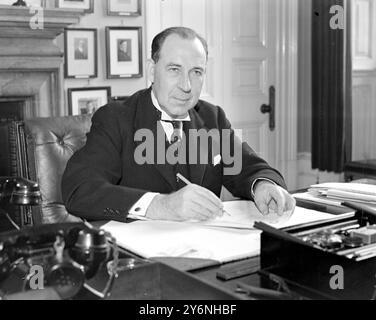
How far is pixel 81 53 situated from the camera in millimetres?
4266

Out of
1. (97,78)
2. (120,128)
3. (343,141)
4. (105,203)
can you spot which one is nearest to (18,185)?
(105,203)

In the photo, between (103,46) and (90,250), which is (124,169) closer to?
(90,250)

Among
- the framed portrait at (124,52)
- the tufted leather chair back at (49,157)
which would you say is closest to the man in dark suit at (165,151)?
the tufted leather chair back at (49,157)

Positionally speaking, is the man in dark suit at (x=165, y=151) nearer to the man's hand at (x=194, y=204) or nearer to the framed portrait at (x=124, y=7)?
the man's hand at (x=194, y=204)

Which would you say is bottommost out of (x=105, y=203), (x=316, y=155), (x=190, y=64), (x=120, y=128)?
(x=316, y=155)

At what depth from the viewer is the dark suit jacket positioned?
185cm

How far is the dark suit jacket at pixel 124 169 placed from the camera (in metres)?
1.85

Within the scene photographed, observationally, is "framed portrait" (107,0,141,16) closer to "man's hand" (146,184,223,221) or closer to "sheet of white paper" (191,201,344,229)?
"sheet of white paper" (191,201,344,229)

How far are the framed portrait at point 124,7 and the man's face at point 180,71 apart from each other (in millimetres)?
2359

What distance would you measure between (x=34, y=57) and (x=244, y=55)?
184cm

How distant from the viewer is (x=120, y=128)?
215cm

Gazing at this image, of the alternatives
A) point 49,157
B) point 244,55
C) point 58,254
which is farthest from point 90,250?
point 244,55

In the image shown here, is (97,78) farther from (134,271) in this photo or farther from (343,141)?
(134,271)
